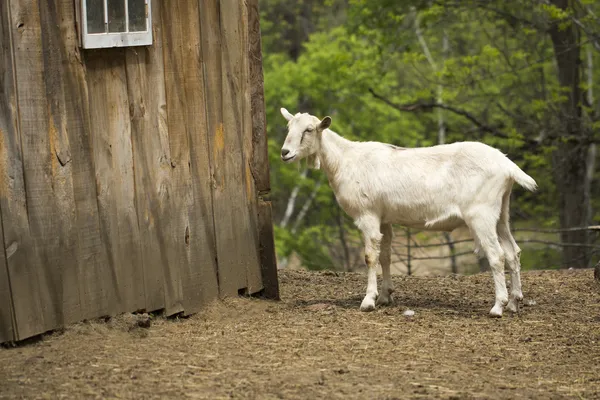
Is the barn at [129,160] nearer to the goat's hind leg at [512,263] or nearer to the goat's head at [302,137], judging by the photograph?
the goat's head at [302,137]

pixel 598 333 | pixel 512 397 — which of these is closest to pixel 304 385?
pixel 512 397

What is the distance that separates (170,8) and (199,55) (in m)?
0.49

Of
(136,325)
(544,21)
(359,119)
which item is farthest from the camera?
(359,119)

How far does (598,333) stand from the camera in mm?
7219

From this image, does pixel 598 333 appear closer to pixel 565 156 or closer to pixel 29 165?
pixel 29 165

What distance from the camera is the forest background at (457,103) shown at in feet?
49.6

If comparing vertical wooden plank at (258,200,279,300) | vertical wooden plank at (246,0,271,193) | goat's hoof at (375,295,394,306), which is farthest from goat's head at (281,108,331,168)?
goat's hoof at (375,295,394,306)

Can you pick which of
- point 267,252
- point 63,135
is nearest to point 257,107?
point 267,252

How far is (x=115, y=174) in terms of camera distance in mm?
6750

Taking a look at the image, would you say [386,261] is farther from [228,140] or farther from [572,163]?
→ [572,163]

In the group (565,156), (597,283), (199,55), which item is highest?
(199,55)

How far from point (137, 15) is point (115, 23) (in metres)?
0.25

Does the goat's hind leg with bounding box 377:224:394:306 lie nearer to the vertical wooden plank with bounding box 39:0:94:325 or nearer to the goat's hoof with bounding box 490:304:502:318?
the goat's hoof with bounding box 490:304:502:318

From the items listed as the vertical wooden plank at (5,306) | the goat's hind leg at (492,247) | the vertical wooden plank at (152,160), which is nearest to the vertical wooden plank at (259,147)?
the vertical wooden plank at (152,160)
